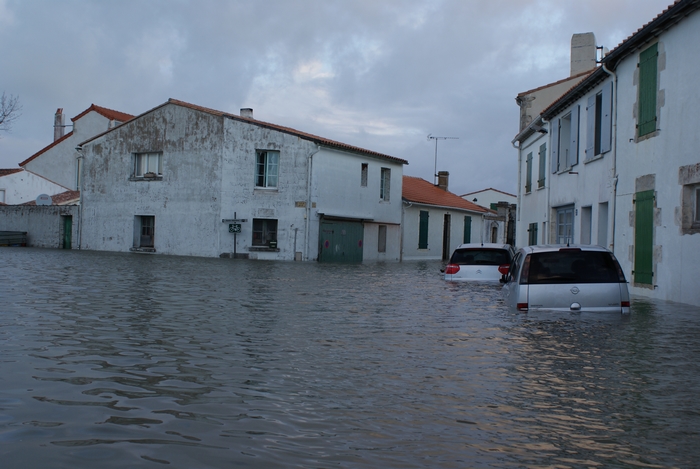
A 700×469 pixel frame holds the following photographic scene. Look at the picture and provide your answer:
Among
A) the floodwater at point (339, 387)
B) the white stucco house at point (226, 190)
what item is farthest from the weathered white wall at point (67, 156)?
the floodwater at point (339, 387)

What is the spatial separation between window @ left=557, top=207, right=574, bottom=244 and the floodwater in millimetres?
10647

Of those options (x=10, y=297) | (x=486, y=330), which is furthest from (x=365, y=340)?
(x=10, y=297)

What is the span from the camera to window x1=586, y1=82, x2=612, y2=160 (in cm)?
1869

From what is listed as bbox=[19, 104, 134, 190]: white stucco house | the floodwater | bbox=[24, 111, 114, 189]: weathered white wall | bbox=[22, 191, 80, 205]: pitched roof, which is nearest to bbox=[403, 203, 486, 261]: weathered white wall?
bbox=[22, 191, 80, 205]: pitched roof

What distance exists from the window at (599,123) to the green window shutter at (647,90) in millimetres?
1977

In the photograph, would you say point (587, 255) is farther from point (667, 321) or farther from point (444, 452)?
point (444, 452)

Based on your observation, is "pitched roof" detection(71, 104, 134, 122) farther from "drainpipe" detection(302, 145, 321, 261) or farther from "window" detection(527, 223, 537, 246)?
"window" detection(527, 223, 537, 246)

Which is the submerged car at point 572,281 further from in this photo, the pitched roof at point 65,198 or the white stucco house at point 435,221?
the pitched roof at point 65,198

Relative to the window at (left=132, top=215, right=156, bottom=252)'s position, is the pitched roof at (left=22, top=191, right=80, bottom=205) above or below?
above

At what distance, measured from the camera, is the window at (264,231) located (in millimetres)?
34406

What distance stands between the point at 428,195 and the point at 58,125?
29932 millimetres

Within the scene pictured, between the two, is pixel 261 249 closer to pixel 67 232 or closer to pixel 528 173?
pixel 528 173

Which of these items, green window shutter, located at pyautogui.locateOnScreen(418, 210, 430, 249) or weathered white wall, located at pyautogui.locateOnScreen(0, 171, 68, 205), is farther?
weathered white wall, located at pyautogui.locateOnScreen(0, 171, 68, 205)

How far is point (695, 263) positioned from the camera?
1390 cm
